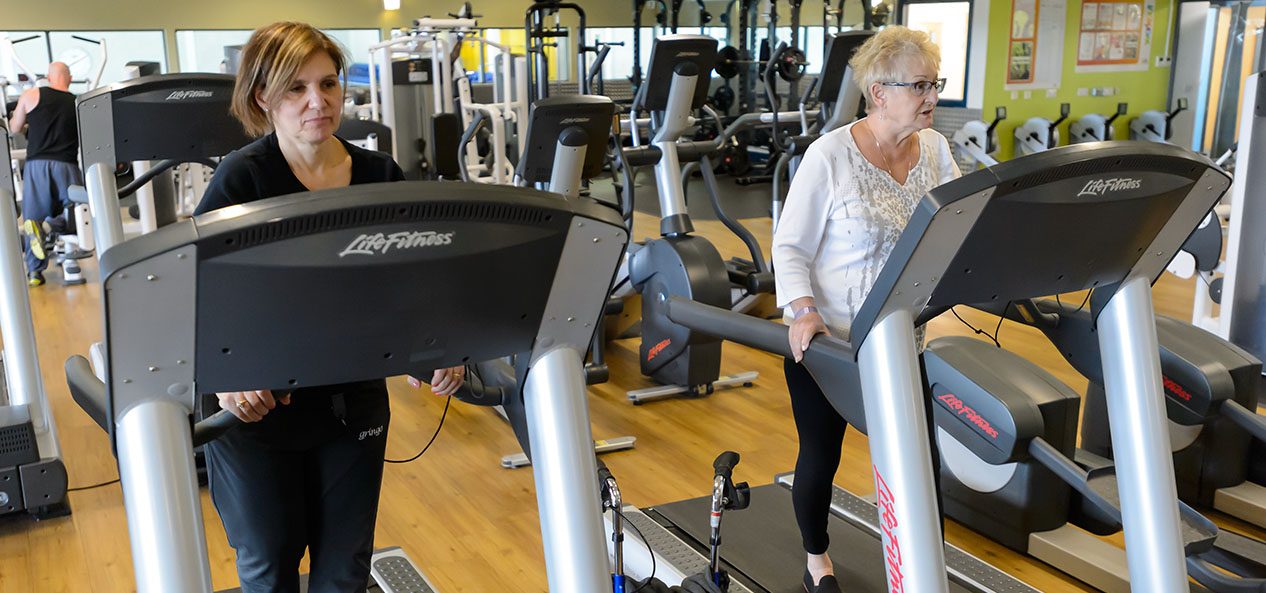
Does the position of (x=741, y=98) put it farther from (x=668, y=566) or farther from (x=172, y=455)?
(x=172, y=455)

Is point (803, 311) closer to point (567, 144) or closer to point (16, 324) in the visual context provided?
point (567, 144)

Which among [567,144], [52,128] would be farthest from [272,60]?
[52,128]

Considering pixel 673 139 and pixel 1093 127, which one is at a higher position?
pixel 673 139

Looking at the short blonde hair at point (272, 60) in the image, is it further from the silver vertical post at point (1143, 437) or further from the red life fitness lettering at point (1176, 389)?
the red life fitness lettering at point (1176, 389)

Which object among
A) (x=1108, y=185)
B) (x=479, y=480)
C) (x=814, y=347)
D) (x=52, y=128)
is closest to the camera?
(x=1108, y=185)

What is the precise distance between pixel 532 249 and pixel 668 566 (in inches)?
75.1

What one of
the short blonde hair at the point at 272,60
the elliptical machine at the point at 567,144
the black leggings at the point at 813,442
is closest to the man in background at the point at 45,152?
the elliptical machine at the point at 567,144

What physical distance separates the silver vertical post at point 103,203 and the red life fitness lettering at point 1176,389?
10.3 ft

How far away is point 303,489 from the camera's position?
1.87 meters

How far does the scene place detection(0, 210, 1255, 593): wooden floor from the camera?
123 inches

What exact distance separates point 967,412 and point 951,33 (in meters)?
8.92

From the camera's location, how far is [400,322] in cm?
117

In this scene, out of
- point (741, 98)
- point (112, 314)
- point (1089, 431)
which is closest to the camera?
point (112, 314)

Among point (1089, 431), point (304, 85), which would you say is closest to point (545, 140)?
point (1089, 431)
